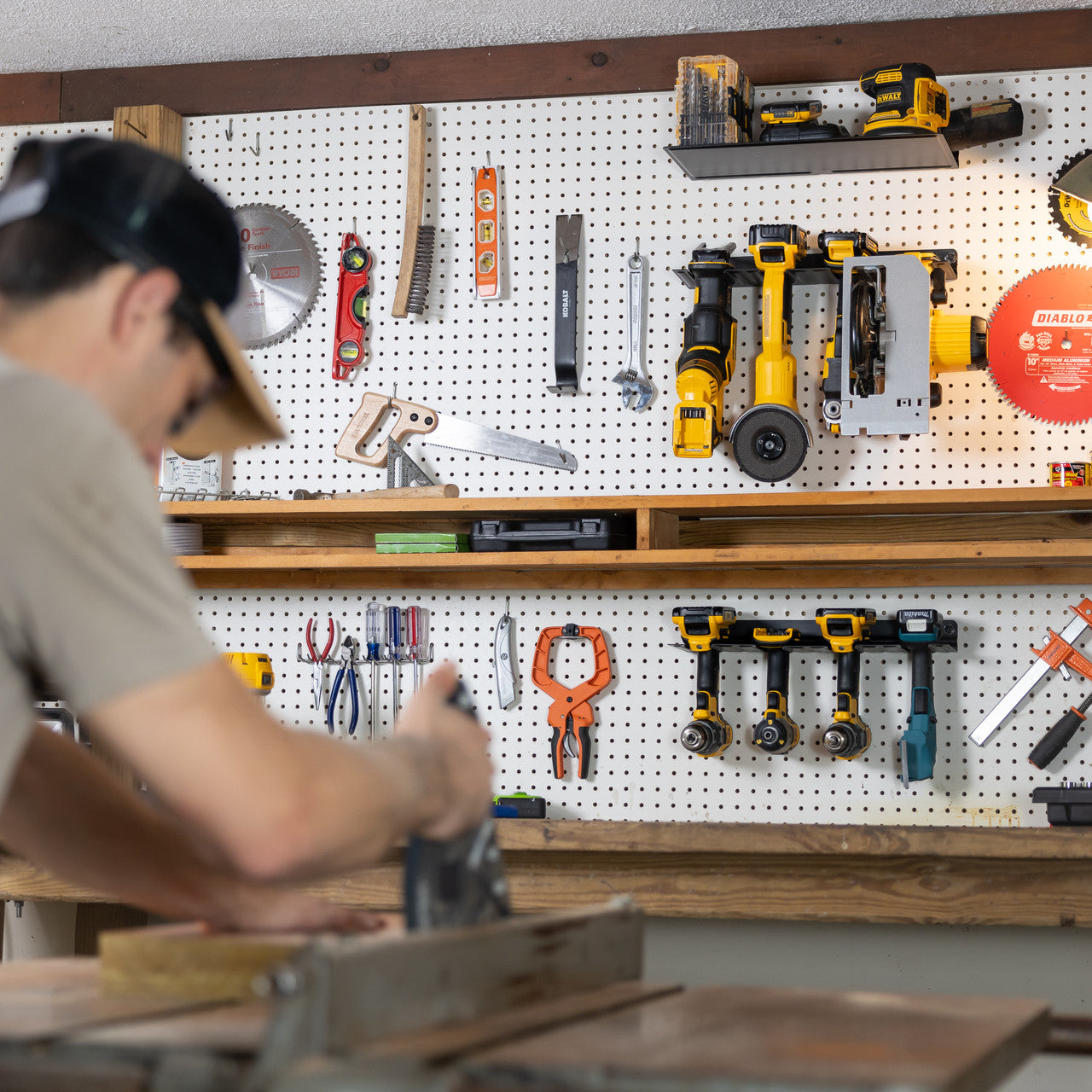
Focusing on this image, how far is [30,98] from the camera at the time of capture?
3.85 m

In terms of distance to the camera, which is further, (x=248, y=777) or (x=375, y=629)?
(x=375, y=629)

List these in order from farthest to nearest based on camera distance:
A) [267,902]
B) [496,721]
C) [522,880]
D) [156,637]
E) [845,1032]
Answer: [496,721]
[522,880]
[267,902]
[845,1032]
[156,637]

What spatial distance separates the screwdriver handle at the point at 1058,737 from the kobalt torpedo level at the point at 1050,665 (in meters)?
0.09

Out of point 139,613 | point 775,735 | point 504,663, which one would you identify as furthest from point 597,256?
point 139,613

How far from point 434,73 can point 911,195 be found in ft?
4.30

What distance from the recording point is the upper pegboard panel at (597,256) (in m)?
3.26

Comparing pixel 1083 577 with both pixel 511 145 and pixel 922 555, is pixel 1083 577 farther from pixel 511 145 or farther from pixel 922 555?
pixel 511 145

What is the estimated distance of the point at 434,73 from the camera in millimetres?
3598

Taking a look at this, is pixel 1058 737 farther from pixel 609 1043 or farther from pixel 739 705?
pixel 609 1043

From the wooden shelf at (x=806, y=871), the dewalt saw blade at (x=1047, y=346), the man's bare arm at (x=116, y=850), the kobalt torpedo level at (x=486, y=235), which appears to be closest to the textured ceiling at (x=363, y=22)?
the kobalt torpedo level at (x=486, y=235)

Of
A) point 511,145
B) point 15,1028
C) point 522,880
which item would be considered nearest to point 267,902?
point 15,1028

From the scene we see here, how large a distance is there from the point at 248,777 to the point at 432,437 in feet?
8.44

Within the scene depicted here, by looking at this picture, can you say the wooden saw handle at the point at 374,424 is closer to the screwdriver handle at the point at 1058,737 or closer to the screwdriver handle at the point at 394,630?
the screwdriver handle at the point at 394,630

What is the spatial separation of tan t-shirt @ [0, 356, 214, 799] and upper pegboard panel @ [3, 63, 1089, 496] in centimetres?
248
